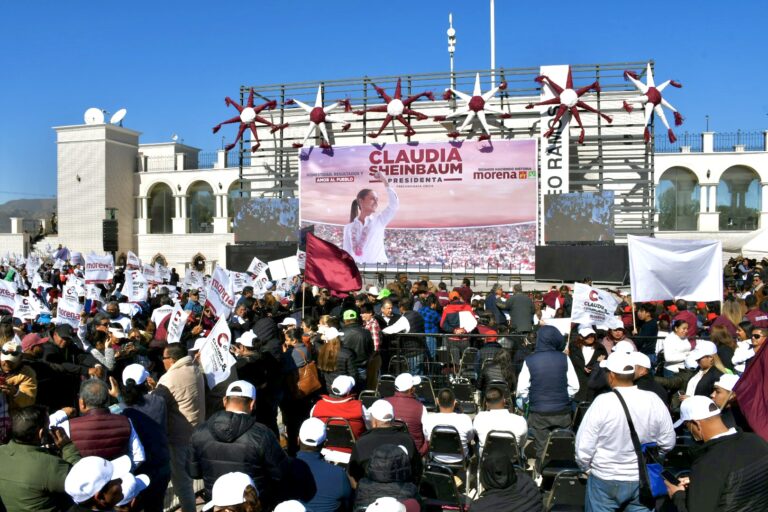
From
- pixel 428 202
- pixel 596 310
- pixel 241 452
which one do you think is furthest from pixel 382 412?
pixel 428 202

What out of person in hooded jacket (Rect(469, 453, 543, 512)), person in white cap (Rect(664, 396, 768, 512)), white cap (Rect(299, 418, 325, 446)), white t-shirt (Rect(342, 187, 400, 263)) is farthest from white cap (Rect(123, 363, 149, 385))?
white t-shirt (Rect(342, 187, 400, 263))

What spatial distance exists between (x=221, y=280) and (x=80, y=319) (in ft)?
6.55

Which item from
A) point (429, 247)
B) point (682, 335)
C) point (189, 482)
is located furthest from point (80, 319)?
point (429, 247)

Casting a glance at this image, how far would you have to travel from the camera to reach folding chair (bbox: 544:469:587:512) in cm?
544

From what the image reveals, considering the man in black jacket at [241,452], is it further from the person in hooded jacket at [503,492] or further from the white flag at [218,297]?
the white flag at [218,297]

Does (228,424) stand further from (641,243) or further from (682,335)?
(641,243)

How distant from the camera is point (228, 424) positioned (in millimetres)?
4664

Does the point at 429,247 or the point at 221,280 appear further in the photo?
the point at 429,247

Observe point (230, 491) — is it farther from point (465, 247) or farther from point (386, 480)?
point (465, 247)

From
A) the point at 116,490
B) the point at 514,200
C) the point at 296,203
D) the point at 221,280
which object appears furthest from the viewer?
the point at 296,203

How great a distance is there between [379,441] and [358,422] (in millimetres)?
1174

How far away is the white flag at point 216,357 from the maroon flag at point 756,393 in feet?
13.7

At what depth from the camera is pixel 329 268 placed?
1189cm

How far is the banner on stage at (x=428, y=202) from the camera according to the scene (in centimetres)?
2592
